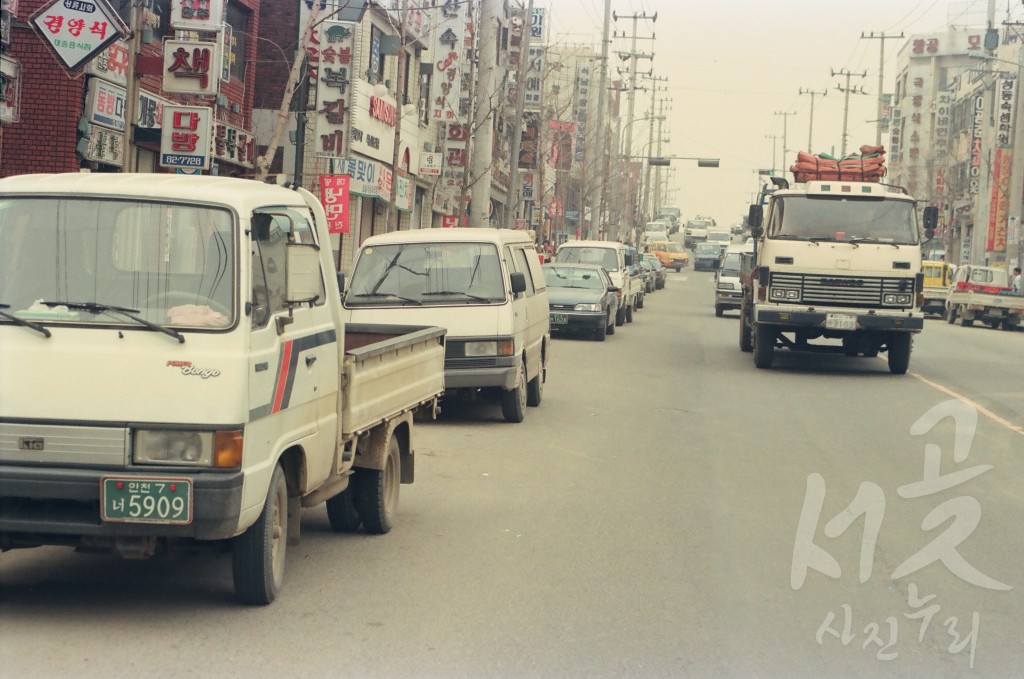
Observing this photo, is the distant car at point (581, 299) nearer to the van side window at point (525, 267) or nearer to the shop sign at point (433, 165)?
the van side window at point (525, 267)

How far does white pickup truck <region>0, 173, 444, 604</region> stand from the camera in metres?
5.66

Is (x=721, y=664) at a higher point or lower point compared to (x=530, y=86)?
lower

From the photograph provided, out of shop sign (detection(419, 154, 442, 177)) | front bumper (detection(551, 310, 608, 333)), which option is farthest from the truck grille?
shop sign (detection(419, 154, 442, 177))

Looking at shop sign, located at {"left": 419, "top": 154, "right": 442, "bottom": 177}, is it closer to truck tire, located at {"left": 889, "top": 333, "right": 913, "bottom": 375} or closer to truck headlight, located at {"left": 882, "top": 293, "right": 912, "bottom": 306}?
truck tire, located at {"left": 889, "top": 333, "right": 913, "bottom": 375}

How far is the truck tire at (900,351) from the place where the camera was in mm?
20641

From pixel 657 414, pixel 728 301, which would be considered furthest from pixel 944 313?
pixel 657 414

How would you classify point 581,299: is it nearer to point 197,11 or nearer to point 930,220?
point 930,220

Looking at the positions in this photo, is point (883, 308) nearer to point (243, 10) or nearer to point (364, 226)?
point (243, 10)

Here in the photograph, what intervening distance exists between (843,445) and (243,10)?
60.0 ft

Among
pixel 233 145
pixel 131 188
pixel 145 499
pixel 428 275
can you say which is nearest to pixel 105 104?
pixel 233 145

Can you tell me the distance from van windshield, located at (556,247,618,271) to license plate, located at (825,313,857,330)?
11587 millimetres

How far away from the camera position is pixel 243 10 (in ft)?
88.1

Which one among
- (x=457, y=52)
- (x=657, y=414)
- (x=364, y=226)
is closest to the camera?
(x=657, y=414)

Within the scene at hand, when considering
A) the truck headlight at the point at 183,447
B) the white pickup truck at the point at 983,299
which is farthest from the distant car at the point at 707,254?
the truck headlight at the point at 183,447
